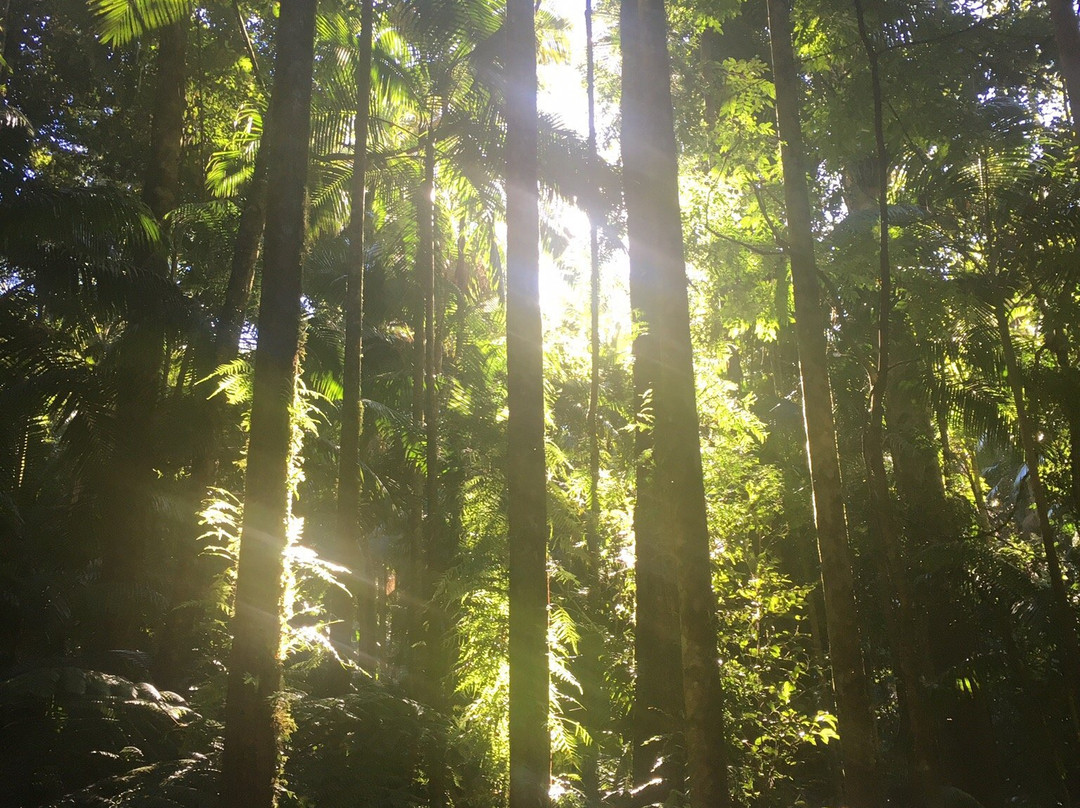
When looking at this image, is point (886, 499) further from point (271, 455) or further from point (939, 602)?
point (271, 455)

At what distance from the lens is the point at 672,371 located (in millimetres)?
6387

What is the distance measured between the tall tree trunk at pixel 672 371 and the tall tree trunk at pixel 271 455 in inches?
114

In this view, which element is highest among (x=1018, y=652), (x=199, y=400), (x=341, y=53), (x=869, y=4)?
(x=341, y=53)

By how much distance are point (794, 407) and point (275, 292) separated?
13.2 meters

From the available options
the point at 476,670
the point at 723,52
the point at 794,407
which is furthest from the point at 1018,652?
the point at 723,52

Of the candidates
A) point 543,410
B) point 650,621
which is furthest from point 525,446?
point 650,621

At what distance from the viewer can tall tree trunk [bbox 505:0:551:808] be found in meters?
5.73

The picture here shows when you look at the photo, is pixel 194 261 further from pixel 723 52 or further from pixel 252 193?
pixel 723 52

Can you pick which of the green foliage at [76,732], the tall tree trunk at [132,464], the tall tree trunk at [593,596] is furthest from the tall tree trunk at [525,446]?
the tall tree trunk at [132,464]

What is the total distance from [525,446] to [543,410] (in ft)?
1.26

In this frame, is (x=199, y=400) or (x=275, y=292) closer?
(x=275, y=292)

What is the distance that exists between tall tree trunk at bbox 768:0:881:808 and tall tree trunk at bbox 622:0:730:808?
1.64 metres

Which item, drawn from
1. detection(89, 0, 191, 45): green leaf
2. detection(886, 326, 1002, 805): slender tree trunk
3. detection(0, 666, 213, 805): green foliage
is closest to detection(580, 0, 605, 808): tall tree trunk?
detection(886, 326, 1002, 805): slender tree trunk

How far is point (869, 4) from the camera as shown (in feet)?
34.7
